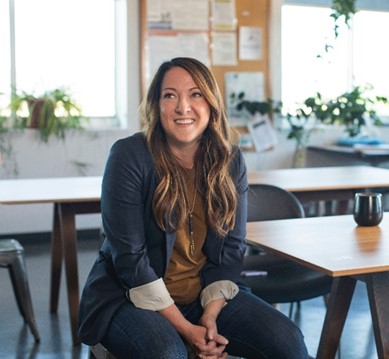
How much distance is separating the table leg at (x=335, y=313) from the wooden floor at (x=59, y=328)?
0.83 m

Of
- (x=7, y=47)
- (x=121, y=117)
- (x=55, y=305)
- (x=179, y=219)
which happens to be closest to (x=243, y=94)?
(x=121, y=117)

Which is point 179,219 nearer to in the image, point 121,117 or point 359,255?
point 359,255

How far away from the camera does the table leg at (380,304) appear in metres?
2.22

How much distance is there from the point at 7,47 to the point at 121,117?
103 cm

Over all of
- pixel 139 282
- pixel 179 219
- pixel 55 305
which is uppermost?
pixel 179 219

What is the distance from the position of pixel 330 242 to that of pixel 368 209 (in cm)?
32

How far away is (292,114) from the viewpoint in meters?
6.38

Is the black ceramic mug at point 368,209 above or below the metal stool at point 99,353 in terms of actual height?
above

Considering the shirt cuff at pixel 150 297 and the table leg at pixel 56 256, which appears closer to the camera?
the shirt cuff at pixel 150 297

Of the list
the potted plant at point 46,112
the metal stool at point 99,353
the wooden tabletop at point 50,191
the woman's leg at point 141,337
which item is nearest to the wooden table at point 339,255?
the woman's leg at point 141,337

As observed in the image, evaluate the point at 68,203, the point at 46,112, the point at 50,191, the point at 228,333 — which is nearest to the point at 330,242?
the point at 228,333

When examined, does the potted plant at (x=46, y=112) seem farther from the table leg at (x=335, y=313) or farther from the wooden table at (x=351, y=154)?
the table leg at (x=335, y=313)

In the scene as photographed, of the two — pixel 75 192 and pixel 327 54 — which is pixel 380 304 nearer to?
pixel 75 192

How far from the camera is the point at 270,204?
3.21m
